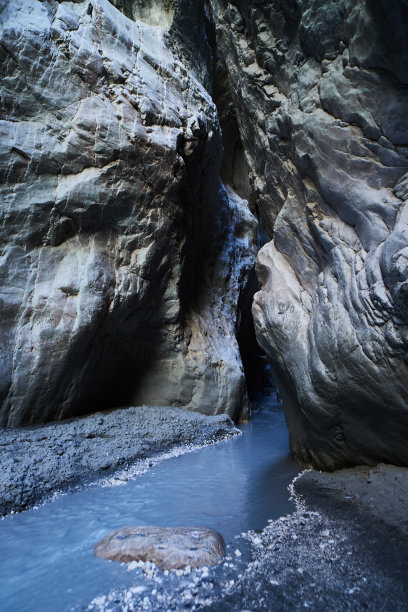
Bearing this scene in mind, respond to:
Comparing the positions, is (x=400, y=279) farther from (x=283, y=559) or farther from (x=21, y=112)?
(x=21, y=112)

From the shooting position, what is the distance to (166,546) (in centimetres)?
269


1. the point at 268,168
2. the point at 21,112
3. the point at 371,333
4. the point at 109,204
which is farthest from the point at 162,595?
the point at 21,112

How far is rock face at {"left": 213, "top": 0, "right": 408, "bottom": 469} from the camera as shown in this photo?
3072mm

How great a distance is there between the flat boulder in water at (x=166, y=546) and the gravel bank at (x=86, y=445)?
1.80 metres

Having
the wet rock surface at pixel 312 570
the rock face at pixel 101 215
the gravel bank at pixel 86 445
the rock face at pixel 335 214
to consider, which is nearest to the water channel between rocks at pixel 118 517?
the wet rock surface at pixel 312 570

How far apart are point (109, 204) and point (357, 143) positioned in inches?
208

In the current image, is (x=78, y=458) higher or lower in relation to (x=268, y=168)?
lower

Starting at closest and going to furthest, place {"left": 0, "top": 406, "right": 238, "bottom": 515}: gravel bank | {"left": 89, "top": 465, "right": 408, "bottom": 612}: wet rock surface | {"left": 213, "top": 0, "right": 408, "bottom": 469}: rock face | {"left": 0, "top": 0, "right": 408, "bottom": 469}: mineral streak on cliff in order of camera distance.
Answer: {"left": 89, "top": 465, "right": 408, "bottom": 612}: wet rock surface, {"left": 213, "top": 0, "right": 408, "bottom": 469}: rock face, {"left": 0, "top": 0, "right": 408, "bottom": 469}: mineral streak on cliff, {"left": 0, "top": 406, "right": 238, "bottom": 515}: gravel bank

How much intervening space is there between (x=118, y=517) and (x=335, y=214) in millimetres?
3757

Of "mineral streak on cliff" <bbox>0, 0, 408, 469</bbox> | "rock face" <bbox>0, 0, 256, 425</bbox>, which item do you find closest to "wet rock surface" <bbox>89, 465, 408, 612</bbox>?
"mineral streak on cliff" <bbox>0, 0, 408, 469</bbox>

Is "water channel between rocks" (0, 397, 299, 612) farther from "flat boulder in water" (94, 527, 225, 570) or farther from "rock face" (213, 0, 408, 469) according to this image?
"rock face" (213, 0, 408, 469)

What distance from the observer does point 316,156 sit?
3.98 metres

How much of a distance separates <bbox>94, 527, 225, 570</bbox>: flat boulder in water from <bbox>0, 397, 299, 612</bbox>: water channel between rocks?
0.10 metres

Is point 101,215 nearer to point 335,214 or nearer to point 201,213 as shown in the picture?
point 201,213
